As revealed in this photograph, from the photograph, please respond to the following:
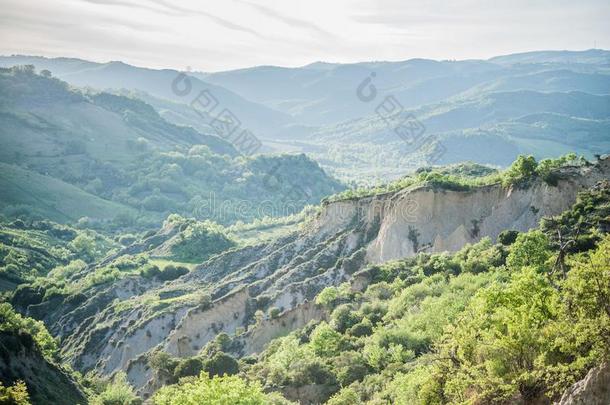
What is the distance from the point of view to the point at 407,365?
43688 mm

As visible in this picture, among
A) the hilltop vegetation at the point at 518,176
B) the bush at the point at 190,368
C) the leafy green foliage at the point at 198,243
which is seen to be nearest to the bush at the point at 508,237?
the hilltop vegetation at the point at 518,176

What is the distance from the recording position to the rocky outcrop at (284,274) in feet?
236

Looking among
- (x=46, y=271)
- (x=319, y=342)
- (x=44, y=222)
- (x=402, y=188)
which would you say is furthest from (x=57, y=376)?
(x=44, y=222)

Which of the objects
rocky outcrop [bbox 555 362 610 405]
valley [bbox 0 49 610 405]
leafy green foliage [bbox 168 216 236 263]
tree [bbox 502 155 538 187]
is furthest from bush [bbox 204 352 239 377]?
leafy green foliage [bbox 168 216 236 263]

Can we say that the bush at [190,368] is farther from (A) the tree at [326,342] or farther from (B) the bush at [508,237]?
(B) the bush at [508,237]

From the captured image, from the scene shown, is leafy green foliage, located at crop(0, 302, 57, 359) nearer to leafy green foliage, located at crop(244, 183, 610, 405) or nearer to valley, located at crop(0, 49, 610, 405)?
valley, located at crop(0, 49, 610, 405)

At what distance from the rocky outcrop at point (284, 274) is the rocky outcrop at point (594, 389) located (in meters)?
45.5

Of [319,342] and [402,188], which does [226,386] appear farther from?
[402,188]

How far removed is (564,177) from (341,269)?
2931 cm

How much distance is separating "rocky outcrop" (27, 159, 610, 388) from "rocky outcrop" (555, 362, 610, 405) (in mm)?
45465

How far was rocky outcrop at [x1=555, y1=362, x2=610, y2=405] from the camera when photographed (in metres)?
23.0

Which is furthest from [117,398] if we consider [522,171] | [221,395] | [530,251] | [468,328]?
[522,171]

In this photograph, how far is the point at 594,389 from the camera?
75.8 ft

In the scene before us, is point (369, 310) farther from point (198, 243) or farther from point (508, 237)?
point (198, 243)
